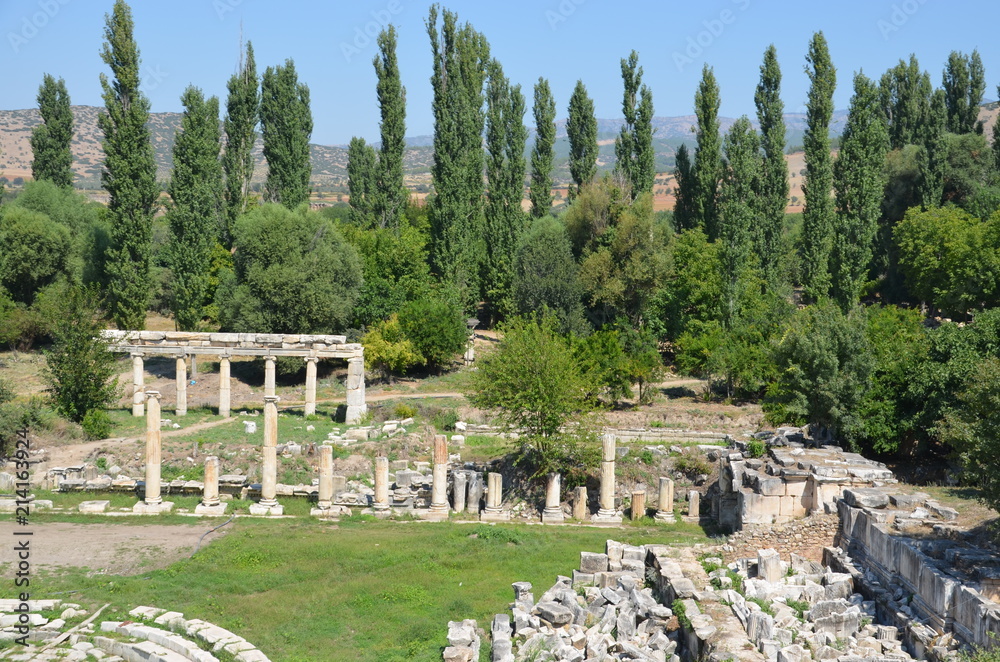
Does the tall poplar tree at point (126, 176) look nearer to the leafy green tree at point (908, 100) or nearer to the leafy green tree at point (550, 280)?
the leafy green tree at point (550, 280)

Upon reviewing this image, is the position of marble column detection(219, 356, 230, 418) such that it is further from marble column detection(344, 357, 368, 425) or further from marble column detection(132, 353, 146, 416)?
marble column detection(344, 357, 368, 425)

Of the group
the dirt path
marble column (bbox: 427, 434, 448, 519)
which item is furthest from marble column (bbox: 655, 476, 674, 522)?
the dirt path

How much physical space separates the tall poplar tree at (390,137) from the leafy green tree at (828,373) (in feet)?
107

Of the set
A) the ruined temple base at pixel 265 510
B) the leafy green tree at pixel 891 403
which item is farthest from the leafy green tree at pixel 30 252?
the leafy green tree at pixel 891 403

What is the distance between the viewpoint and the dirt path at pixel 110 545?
24688 mm

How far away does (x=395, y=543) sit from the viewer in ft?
89.8

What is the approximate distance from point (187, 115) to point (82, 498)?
86.8 ft

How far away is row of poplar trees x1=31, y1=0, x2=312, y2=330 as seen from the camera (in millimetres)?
49469

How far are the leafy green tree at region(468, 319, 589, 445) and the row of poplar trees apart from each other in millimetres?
24472

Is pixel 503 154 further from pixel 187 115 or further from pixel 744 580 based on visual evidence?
pixel 744 580

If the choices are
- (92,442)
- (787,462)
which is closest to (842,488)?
(787,462)

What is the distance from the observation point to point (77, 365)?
36719 mm

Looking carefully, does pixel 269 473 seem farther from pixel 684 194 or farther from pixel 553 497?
pixel 684 194

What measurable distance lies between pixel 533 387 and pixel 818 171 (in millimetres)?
31330
